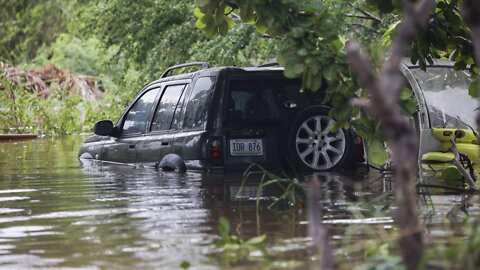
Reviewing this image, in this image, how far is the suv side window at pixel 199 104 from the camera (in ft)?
43.8

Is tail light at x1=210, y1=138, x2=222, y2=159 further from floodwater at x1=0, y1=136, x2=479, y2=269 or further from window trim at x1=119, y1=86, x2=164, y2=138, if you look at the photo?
window trim at x1=119, y1=86, x2=164, y2=138

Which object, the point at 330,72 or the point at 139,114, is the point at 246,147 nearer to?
the point at 139,114

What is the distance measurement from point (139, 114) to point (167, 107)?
932 mm

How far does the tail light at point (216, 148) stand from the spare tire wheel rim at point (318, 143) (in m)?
0.90

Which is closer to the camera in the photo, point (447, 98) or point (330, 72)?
point (330, 72)

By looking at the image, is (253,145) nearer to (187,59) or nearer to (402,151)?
(402,151)

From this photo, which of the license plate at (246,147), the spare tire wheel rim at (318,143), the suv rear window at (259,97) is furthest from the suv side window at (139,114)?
the spare tire wheel rim at (318,143)

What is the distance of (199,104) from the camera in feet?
44.4

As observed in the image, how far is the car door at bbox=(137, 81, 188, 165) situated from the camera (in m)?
14.2

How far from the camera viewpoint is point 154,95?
590 inches

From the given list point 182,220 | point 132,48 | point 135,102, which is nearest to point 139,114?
point 135,102

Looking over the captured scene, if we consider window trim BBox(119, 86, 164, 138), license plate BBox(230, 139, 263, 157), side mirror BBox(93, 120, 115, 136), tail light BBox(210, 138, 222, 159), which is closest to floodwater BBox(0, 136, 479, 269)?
tail light BBox(210, 138, 222, 159)

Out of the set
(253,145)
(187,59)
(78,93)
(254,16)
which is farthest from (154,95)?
(78,93)

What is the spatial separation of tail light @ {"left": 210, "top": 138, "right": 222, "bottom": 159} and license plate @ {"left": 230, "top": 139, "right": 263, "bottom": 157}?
0.14 metres
